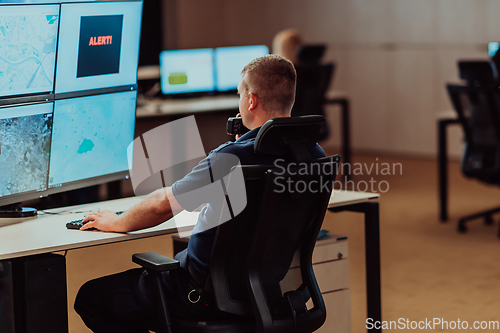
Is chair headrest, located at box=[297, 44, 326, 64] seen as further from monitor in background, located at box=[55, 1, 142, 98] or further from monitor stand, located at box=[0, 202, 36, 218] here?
monitor stand, located at box=[0, 202, 36, 218]

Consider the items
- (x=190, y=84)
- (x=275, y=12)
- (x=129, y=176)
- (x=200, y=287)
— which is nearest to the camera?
(x=200, y=287)

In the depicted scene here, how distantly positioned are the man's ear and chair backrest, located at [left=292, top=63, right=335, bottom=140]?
148 inches

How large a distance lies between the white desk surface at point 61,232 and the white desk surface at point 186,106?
300cm

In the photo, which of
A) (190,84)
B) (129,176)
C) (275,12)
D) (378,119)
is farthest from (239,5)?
(129,176)

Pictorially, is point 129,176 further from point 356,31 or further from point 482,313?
point 356,31

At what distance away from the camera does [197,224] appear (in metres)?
1.95

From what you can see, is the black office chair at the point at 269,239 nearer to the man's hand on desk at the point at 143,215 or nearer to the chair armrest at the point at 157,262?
the chair armrest at the point at 157,262

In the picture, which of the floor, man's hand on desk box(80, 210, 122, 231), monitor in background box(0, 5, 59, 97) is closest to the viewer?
man's hand on desk box(80, 210, 122, 231)

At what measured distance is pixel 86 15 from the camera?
244 cm

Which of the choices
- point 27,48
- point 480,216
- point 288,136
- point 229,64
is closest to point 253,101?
point 288,136

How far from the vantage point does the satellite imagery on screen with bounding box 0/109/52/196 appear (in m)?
2.26

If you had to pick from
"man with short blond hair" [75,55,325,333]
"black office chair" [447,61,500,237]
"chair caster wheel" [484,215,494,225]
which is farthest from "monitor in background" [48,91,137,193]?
"chair caster wheel" [484,215,494,225]

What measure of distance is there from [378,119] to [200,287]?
6.30 metres

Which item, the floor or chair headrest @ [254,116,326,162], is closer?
chair headrest @ [254,116,326,162]
